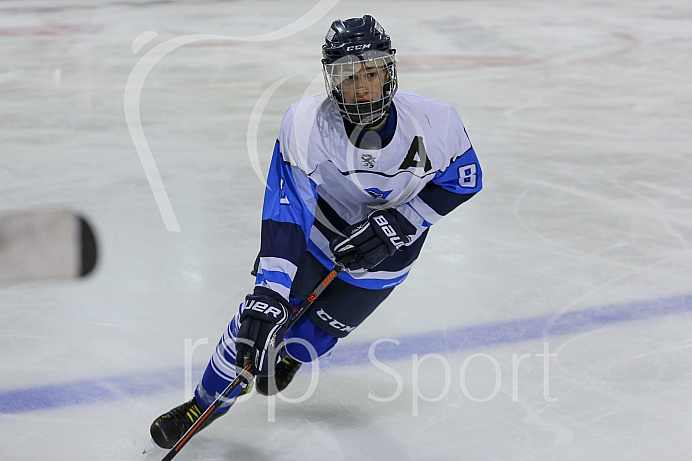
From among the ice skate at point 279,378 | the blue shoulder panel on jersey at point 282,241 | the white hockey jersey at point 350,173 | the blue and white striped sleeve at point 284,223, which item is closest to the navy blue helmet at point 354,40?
the white hockey jersey at point 350,173

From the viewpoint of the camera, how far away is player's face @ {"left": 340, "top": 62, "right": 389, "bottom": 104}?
176cm

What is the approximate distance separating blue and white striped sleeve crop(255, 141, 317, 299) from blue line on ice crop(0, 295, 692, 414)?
681 mm

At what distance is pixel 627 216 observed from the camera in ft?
11.3

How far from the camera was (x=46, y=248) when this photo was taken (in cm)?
94

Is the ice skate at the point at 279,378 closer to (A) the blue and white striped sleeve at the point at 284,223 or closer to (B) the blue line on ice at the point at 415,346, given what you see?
(B) the blue line on ice at the point at 415,346

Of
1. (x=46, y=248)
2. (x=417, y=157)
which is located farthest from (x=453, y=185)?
(x=46, y=248)

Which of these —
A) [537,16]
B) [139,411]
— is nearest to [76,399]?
[139,411]

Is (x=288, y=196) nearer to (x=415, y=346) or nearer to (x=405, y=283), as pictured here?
(x=415, y=346)

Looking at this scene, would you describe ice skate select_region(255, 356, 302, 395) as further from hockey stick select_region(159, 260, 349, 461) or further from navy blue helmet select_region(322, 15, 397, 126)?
navy blue helmet select_region(322, 15, 397, 126)

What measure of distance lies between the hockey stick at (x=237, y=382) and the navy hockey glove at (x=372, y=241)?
0.03 metres

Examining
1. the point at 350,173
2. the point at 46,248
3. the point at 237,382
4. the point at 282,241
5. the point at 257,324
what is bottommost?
the point at 237,382

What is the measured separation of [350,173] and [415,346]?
33.0 inches

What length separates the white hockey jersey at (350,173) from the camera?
186cm

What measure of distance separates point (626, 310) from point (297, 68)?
4.11m
